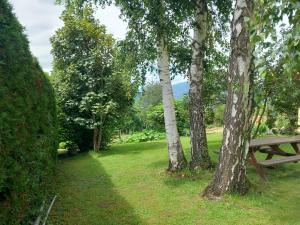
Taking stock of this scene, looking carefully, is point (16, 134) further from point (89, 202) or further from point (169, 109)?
point (169, 109)

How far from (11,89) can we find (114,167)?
776 centimetres

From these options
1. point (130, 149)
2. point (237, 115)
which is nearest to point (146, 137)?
point (130, 149)

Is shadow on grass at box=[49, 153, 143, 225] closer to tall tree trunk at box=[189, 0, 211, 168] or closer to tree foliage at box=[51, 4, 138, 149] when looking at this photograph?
tall tree trunk at box=[189, 0, 211, 168]

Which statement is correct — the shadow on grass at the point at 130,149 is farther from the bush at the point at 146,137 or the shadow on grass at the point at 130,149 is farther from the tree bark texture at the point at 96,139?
the bush at the point at 146,137

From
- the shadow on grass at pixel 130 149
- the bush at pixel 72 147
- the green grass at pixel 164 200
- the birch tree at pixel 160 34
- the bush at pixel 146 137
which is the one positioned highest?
the birch tree at pixel 160 34

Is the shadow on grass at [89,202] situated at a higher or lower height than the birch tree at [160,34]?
lower

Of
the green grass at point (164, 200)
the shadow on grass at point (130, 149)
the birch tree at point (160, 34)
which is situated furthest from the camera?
the shadow on grass at point (130, 149)

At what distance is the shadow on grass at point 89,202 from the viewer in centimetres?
682

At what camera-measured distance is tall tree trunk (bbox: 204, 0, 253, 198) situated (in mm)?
7176

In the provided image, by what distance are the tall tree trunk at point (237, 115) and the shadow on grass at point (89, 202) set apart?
6.31 ft

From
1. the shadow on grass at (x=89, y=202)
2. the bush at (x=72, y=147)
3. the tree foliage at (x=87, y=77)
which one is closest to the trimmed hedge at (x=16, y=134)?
the shadow on grass at (x=89, y=202)

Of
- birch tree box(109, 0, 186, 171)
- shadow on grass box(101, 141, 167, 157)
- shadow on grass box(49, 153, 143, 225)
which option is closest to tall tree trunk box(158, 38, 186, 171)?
birch tree box(109, 0, 186, 171)

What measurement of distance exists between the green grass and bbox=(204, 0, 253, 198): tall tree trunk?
0.34 m

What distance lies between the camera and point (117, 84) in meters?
16.9
